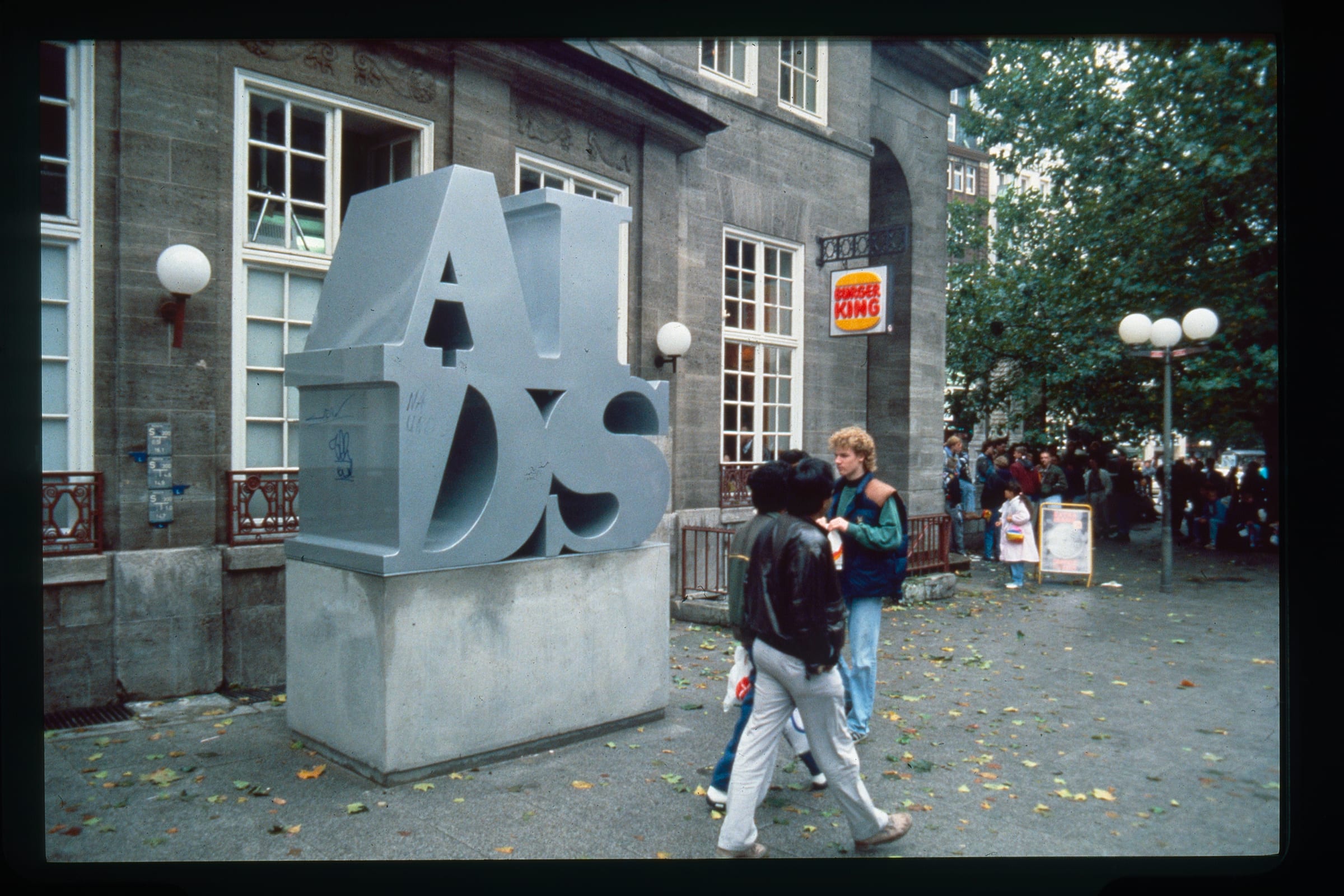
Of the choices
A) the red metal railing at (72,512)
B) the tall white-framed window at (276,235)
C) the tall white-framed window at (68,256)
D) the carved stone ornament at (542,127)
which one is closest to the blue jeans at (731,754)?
the tall white-framed window at (276,235)

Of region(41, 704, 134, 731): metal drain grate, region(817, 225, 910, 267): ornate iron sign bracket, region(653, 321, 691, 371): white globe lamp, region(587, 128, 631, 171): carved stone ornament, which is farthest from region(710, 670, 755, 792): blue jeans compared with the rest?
region(817, 225, 910, 267): ornate iron sign bracket

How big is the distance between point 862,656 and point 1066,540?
27.0 feet

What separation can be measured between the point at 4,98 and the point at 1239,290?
1203cm

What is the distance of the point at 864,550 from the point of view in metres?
5.37

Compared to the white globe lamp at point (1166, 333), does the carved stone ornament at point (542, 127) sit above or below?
above

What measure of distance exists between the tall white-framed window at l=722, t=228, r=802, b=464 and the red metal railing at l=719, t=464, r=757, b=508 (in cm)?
12

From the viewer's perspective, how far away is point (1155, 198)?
44.2ft

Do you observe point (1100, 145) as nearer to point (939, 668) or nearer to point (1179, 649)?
point (1179, 649)

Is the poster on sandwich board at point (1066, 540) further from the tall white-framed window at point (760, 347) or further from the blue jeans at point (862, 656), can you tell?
the blue jeans at point (862, 656)


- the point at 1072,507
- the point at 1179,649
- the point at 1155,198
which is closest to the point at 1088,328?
the point at 1155,198

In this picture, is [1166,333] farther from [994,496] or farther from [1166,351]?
[994,496]

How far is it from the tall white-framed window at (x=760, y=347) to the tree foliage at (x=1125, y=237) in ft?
14.1

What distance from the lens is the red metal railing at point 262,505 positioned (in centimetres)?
689

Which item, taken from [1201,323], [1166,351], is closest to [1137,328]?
[1166,351]
